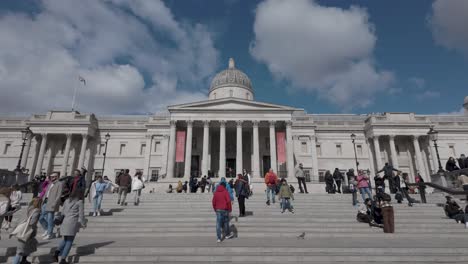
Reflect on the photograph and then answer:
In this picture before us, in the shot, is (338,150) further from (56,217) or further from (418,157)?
(56,217)

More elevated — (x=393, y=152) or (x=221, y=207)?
(x=393, y=152)

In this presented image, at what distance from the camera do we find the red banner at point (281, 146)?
1118 inches

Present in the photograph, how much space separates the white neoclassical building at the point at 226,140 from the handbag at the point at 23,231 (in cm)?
2438

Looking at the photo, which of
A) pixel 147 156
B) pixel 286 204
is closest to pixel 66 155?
pixel 147 156

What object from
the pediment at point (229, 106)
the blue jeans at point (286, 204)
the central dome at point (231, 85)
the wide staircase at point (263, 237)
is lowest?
the wide staircase at point (263, 237)

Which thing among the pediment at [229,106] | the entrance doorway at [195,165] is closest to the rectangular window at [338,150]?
the pediment at [229,106]

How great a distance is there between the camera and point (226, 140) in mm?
34344

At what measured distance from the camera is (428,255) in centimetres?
644

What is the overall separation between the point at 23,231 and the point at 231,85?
3650 cm

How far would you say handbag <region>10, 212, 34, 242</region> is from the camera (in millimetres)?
5180

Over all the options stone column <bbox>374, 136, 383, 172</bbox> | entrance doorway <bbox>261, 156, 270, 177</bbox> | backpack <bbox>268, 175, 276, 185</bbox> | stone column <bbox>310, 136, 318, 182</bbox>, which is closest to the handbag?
backpack <bbox>268, 175, 276, 185</bbox>

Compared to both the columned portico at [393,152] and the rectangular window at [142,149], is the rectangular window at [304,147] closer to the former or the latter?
the columned portico at [393,152]

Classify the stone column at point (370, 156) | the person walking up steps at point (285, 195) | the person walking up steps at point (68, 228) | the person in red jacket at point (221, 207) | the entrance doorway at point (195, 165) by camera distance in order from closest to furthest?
the person walking up steps at point (68, 228), the person in red jacket at point (221, 207), the person walking up steps at point (285, 195), the entrance doorway at point (195, 165), the stone column at point (370, 156)

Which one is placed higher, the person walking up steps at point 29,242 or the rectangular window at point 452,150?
the rectangular window at point 452,150
